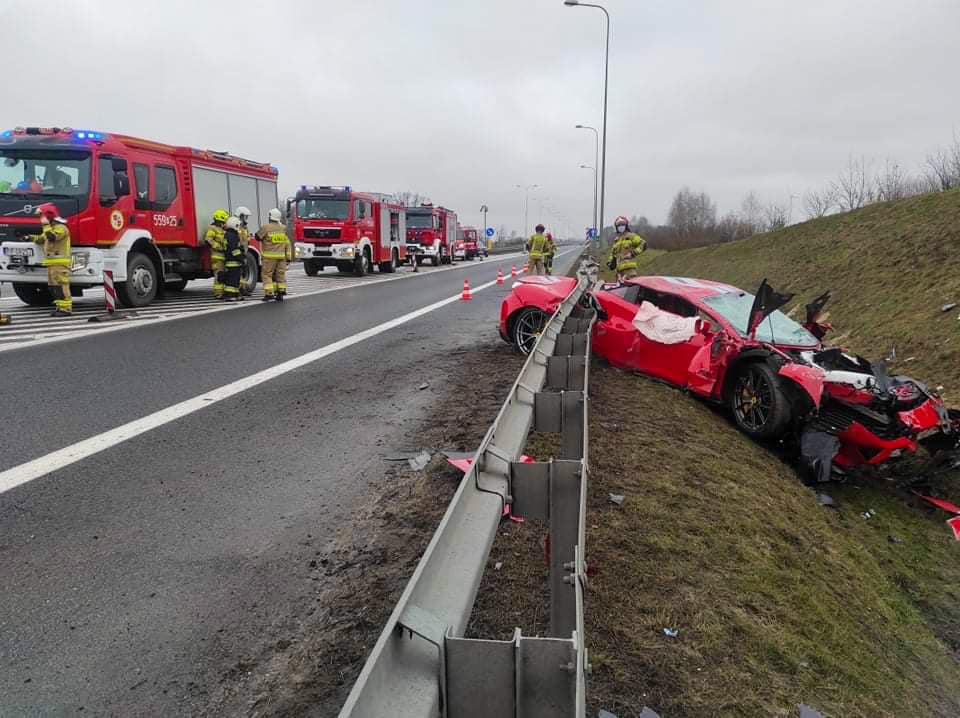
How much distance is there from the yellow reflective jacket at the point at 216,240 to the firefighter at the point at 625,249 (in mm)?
7948

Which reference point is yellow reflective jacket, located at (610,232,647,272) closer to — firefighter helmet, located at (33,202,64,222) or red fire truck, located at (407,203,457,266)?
firefighter helmet, located at (33,202,64,222)

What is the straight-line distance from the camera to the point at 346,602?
9.34 feet

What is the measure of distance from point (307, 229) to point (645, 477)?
1913 centimetres

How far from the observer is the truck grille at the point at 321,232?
2167 cm

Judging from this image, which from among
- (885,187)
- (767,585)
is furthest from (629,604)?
(885,187)

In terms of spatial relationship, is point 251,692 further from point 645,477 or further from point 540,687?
point 645,477

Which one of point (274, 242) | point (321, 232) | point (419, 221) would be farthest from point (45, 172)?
point (419, 221)

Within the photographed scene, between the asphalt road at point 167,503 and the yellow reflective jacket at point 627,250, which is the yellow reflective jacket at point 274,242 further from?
the yellow reflective jacket at point 627,250

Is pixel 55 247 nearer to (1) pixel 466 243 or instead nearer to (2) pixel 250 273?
(2) pixel 250 273

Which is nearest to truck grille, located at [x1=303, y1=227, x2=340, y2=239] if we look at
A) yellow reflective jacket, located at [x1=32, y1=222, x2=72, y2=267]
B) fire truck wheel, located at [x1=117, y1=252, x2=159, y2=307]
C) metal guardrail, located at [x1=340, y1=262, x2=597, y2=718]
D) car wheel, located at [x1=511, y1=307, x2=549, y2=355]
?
fire truck wheel, located at [x1=117, y1=252, x2=159, y2=307]

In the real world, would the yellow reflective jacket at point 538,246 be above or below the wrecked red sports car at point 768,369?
above

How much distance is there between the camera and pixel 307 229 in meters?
21.7

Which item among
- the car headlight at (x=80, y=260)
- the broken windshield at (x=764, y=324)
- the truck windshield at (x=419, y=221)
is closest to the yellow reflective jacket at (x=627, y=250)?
the broken windshield at (x=764, y=324)

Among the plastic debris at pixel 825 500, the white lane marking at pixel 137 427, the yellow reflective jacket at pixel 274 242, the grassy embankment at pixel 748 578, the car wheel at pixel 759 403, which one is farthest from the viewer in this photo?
the yellow reflective jacket at pixel 274 242
